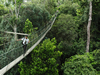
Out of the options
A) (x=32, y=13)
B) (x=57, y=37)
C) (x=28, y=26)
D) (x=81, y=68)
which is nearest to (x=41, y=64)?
(x=81, y=68)

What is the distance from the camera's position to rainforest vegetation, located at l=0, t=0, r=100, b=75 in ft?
21.5

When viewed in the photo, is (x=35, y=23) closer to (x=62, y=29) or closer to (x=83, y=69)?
(x=62, y=29)

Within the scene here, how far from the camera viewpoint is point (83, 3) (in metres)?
8.16

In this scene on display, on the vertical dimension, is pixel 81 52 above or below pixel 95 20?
below

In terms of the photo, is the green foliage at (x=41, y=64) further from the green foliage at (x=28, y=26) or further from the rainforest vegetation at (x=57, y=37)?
the green foliage at (x=28, y=26)

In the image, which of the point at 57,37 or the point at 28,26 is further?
the point at 57,37

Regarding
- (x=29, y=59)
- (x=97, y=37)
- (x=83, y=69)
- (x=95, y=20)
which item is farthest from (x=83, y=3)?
(x=29, y=59)

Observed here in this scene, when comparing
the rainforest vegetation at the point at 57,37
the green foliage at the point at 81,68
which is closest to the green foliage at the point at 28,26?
the rainforest vegetation at the point at 57,37

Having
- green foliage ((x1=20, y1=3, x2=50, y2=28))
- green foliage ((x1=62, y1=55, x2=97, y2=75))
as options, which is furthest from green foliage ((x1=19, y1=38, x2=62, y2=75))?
green foliage ((x1=20, y1=3, x2=50, y2=28))

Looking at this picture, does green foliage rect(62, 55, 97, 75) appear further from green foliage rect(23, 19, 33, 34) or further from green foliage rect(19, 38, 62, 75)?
green foliage rect(23, 19, 33, 34)

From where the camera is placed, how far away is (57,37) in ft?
36.1

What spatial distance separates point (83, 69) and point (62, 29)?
16.2ft

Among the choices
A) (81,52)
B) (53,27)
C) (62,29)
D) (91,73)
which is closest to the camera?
(91,73)

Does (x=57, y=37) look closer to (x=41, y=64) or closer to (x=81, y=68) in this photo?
(x=41, y=64)
